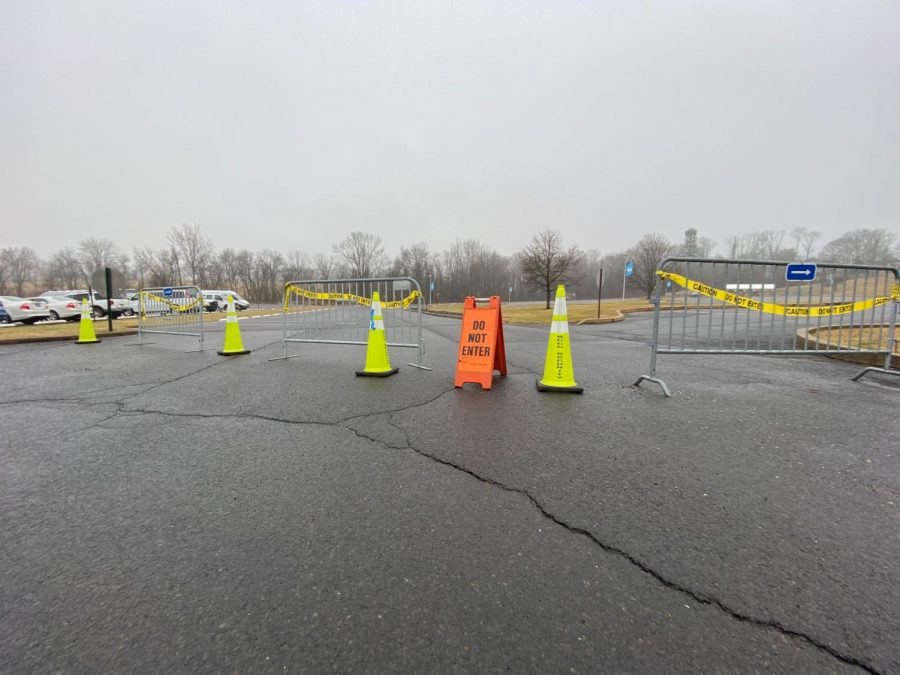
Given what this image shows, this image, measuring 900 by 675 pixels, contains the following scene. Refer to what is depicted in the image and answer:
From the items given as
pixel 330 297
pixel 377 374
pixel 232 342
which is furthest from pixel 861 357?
pixel 232 342

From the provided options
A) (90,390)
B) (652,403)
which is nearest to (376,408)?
(652,403)

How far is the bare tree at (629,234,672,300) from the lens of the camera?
44769 millimetres

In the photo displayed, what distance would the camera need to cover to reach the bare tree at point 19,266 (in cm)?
6931

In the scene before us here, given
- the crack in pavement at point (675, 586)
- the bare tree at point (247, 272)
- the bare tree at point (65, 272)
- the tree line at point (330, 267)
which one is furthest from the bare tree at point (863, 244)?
the bare tree at point (65, 272)

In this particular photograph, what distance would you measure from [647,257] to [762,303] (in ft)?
165

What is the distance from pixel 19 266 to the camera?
7094 cm

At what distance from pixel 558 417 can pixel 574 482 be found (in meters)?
1.41

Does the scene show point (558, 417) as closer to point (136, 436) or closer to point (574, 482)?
A: point (574, 482)

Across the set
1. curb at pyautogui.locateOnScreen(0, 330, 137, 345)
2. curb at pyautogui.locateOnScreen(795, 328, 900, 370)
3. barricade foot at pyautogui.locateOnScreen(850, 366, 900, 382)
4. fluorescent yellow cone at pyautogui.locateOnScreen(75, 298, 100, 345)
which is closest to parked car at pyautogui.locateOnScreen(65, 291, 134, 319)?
curb at pyautogui.locateOnScreen(0, 330, 137, 345)

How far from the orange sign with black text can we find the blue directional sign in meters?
4.13

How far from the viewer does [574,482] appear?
2.64 meters

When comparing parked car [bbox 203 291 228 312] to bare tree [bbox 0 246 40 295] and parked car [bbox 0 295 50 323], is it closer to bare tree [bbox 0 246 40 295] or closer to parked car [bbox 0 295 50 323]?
parked car [bbox 0 295 50 323]

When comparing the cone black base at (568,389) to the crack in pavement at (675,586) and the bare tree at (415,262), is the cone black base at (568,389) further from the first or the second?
the bare tree at (415,262)

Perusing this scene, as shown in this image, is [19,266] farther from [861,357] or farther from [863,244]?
[863,244]
